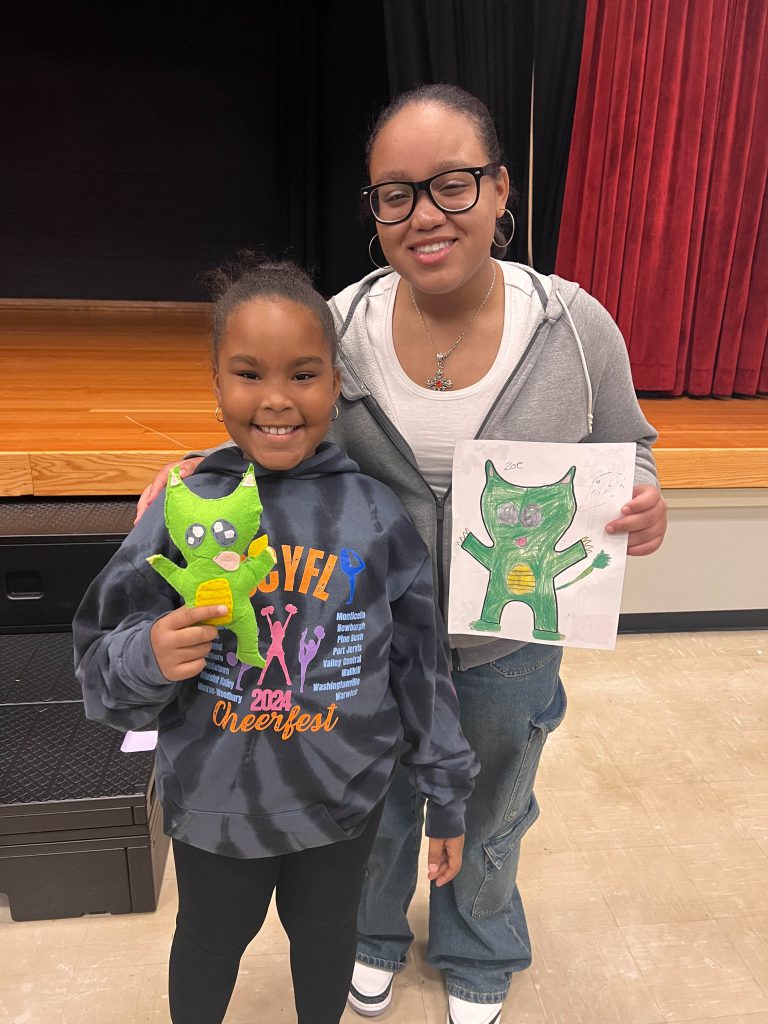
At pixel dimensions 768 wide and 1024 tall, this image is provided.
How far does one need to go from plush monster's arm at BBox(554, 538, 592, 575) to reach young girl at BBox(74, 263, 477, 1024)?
0.19 meters

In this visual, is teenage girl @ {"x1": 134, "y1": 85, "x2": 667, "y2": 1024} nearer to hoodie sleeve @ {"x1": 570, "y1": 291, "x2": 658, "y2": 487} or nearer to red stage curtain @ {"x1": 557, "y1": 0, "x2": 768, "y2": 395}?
hoodie sleeve @ {"x1": 570, "y1": 291, "x2": 658, "y2": 487}

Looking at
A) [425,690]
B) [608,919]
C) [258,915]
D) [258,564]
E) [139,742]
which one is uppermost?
[258,564]

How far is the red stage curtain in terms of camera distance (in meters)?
2.21

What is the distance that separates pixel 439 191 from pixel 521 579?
45 centimetres

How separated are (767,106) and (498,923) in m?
2.38

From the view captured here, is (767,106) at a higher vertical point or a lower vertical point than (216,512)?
higher

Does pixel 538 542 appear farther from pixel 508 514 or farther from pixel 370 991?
pixel 370 991

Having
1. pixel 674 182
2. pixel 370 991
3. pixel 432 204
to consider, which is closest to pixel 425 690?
pixel 432 204

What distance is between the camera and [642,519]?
907mm

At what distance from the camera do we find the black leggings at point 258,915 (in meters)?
0.84

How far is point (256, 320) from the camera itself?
0.75 meters

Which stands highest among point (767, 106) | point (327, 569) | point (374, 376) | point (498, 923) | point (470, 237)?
point (767, 106)

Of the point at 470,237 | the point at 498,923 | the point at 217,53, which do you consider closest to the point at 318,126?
the point at 217,53

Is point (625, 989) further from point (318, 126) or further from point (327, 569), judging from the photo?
point (318, 126)
